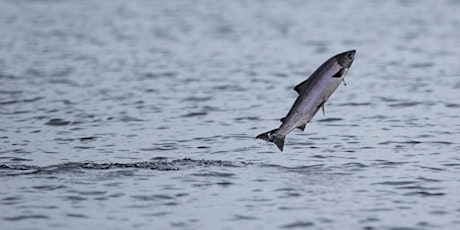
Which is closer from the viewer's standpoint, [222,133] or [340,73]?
[340,73]

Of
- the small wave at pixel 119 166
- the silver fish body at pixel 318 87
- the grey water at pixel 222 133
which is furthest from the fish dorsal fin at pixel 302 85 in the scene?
the small wave at pixel 119 166

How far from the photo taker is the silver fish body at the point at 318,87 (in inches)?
551

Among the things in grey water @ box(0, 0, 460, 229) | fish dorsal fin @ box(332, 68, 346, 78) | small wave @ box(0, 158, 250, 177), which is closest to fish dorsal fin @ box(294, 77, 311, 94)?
fish dorsal fin @ box(332, 68, 346, 78)

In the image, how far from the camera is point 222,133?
1923 cm

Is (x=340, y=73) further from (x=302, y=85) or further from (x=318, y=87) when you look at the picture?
(x=302, y=85)

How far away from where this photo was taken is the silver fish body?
14.0 m

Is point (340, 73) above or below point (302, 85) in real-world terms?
above

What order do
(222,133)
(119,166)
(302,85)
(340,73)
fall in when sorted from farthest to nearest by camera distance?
(222,133) < (119,166) < (302,85) < (340,73)

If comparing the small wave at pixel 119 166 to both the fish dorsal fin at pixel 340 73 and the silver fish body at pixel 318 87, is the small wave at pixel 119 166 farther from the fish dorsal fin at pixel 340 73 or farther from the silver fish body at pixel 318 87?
the fish dorsal fin at pixel 340 73

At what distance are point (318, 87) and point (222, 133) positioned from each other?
523cm

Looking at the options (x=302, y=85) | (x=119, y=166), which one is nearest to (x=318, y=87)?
(x=302, y=85)

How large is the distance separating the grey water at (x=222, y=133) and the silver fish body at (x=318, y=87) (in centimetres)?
85

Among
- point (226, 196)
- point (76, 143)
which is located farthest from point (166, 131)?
point (226, 196)

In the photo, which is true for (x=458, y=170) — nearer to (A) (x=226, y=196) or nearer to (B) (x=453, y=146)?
(B) (x=453, y=146)
